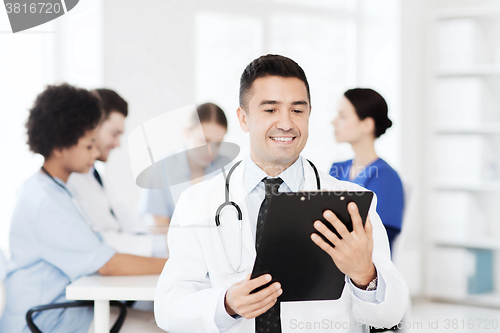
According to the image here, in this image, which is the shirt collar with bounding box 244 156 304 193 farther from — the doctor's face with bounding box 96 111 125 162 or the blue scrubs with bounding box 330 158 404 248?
the doctor's face with bounding box 96 111 125 162

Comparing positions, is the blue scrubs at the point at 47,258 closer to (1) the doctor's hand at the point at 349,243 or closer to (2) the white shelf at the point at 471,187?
(1) the doctor's hand at the point at 349,243

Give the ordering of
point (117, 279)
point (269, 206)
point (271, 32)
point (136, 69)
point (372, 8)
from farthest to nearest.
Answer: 1. point (372, 8)
2. point (271, 32)
3. point (136, 69)
4. point (117, 279)
5. point (269, 206)

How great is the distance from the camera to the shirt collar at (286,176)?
1.30 meters

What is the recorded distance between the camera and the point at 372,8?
3814mm

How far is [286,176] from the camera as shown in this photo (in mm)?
1309

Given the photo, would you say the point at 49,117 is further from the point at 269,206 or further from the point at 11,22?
the point at 269,206

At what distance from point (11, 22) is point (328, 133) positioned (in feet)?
6.83

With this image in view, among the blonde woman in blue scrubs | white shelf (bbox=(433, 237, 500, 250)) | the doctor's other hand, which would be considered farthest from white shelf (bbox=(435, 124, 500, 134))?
the doctor's other hand

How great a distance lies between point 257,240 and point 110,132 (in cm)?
142

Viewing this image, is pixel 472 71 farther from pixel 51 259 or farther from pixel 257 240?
pixel 51 259

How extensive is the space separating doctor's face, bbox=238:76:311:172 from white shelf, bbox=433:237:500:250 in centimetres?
273

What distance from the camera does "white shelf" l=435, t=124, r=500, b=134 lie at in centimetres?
346

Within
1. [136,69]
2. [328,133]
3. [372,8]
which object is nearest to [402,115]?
[328,133]

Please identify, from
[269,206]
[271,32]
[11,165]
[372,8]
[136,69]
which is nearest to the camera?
[269,206]
